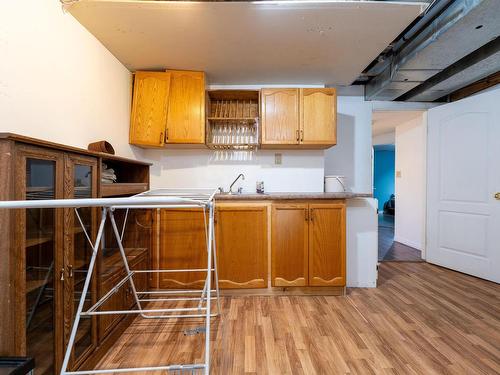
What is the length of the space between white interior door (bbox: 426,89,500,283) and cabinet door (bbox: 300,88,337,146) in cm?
173

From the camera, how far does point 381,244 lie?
4289mm

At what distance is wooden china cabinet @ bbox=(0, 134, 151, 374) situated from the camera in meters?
0.92

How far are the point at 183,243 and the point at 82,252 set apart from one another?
963 millimetres

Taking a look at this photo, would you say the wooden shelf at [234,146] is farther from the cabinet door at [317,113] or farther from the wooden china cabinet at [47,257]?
the wooden china cabinet at [47,257]

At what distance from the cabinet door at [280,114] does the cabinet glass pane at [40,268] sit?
1.83 meters

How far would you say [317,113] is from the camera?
2475mm

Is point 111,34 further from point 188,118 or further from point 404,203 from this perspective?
point 404,203

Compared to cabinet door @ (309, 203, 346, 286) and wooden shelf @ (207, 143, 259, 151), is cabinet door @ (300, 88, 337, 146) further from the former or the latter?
cabinet door @ (309, 203, 346, 286)

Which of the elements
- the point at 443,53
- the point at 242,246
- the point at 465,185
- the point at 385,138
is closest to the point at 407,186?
the point at 465,185

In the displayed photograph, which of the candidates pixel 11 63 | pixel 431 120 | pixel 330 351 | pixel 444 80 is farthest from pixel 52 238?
pixel 431 120

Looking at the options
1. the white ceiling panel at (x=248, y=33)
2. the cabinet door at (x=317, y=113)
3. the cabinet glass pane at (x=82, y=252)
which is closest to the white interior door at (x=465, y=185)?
the white ceiling panel at (x=248, y=33)

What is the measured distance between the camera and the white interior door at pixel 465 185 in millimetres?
2631

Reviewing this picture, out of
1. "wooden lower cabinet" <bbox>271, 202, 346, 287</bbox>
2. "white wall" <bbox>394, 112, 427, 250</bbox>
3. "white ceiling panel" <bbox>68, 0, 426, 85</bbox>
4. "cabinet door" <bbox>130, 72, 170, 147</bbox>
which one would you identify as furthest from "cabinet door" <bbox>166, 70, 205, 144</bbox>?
"white wall" <bbox>394, 112, 427, 250</bbox>

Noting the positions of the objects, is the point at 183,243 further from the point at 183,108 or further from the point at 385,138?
the point at 385,138
